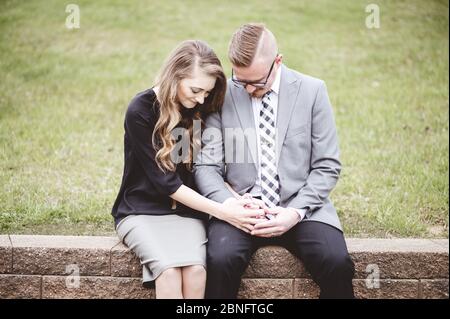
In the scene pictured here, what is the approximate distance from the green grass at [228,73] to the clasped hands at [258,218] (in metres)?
1.06

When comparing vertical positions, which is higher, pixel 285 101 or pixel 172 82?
pixel 172 82

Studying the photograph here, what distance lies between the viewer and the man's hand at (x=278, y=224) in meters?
3.37

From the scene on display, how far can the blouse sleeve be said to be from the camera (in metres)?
3.43

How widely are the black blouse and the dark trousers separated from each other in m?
0.37

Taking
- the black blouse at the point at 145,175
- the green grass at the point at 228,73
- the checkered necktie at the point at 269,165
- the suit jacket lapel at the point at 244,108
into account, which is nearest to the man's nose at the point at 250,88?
the suit jacket lapel at the point at 244,108

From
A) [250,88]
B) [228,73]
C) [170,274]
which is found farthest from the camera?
[228,73]

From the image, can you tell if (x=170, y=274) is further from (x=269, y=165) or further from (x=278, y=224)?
(x=269, y=165)

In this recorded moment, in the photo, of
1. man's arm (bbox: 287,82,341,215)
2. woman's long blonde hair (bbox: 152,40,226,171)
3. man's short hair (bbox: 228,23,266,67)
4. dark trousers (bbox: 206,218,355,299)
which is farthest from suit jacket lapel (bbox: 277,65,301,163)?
dark trousers (bbox: 206,218,355,299)

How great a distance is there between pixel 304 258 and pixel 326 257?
19 centimetres

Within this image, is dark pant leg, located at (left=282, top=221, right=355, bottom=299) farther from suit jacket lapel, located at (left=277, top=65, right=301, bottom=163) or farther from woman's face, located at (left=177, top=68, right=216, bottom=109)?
woman's face, located at (left=177, top=68, right=216, bottom=109)

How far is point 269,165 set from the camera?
3.64 meters

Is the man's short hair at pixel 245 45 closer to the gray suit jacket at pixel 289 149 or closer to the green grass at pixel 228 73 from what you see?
the gray suit jacket at pixel 289 149

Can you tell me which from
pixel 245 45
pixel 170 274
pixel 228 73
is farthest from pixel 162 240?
pixel 228 73

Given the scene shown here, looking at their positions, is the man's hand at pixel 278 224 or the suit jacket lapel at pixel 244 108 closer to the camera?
the man's hand at pixel 278 224
